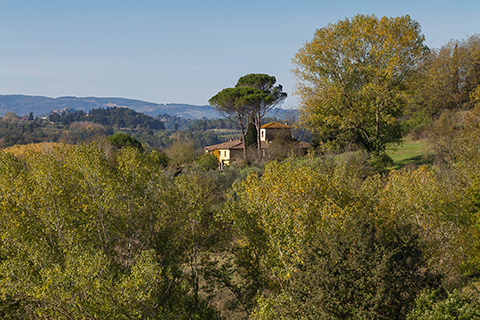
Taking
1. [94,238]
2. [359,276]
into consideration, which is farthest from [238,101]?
[359,276]

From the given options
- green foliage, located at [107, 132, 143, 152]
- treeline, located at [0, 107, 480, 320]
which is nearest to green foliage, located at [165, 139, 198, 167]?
green foliage, located at [107, 132, 143, 152]

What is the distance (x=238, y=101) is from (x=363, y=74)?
845 inches

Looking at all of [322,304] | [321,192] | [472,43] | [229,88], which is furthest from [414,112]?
[322,304]

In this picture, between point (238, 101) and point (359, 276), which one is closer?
point (359, 276)

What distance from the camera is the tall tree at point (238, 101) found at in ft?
167

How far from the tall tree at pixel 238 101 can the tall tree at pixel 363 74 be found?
17290 mm

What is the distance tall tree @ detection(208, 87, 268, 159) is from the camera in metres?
50.9

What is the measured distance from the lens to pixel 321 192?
14.9 meters

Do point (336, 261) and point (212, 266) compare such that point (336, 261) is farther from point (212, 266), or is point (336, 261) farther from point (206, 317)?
point (212, 266)

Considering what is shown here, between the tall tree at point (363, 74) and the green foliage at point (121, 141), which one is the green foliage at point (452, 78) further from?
the green foliage at point (121, 141)

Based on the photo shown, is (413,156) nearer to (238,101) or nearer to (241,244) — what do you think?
(238,101)

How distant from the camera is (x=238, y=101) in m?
50.8

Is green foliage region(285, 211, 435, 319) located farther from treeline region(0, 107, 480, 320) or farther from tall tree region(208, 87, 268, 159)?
tall tree region(208, 87, 268, 159)

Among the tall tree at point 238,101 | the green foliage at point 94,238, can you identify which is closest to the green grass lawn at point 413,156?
the tall tree at point 238,101
